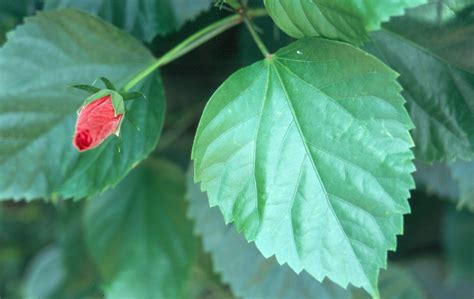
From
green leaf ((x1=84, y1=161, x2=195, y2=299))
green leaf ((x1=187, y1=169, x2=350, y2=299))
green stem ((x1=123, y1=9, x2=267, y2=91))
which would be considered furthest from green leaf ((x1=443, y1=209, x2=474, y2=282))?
green stem ((x1=123, y1=9, x2=267, y2=91))

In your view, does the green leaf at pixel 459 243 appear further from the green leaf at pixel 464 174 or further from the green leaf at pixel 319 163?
the green leaf at pixel 319 163

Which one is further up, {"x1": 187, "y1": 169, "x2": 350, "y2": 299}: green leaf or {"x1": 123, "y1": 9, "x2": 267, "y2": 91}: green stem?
{"x1": 123, "y1": 9, "x2": 267, "y2": 91}: green stem

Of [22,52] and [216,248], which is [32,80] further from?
[216,248]

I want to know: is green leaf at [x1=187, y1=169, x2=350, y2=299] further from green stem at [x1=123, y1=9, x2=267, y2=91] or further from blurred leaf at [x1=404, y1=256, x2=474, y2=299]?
blurred leaf at [x1=404, y1=256, x2=474, y2=299]

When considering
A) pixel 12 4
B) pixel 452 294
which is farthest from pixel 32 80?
pixel 452 294

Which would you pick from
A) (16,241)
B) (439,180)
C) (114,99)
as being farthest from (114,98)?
(16,241)

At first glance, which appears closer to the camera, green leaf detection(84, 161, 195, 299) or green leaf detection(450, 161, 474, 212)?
green leaf detection(450, 161, 474, 212)

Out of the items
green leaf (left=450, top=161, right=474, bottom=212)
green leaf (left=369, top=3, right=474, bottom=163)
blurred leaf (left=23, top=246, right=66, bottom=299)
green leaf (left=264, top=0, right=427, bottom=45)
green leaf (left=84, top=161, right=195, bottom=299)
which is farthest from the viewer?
blurred leaf (left=23, top=246, right=66, bottom=299)

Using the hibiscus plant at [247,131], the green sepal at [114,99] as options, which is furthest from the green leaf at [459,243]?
the green sepal at [114,99]
